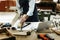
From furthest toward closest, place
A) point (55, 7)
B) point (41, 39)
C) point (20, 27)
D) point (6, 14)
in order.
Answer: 1. point (6, 14)
2. point (55, 7)
3. point (20, 27)
4. point (41, 39)

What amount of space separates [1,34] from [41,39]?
0.49 metres

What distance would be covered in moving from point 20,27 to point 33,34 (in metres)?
0.32

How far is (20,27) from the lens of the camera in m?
2.17

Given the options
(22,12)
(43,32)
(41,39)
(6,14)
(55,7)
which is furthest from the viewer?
(6,14)

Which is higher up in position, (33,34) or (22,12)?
(22,12)

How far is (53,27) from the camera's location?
86.8 inches

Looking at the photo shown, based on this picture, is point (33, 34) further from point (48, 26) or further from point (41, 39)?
point (48, 26)

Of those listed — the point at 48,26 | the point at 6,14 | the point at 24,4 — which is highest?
the point at 24,4

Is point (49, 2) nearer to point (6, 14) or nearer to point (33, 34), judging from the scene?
point (6, 14)

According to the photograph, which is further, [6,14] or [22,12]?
[6,14]

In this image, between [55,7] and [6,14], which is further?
[6,14]

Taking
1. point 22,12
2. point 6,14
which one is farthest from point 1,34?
point 6,14

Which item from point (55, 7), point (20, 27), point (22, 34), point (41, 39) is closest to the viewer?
point (41, 39)

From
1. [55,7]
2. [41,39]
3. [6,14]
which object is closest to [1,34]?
[41,39]
